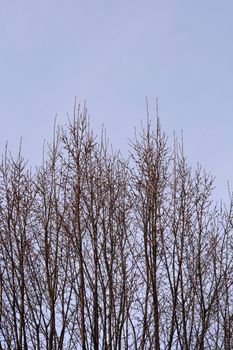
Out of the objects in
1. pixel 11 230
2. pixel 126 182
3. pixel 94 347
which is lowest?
pixel 94 347

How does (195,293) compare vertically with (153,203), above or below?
below

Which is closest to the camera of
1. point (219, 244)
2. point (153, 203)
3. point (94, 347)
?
point (94, 347)

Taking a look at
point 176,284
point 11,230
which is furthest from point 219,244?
point 11,230

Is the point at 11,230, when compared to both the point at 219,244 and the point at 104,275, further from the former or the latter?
the point at 219,244

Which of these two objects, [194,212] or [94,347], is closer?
[94,347]

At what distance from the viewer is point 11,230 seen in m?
10.0

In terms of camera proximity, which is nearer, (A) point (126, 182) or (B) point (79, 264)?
(B) point (79, 264)

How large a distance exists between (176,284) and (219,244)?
142 cm

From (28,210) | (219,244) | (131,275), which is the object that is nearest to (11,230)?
(28,210)

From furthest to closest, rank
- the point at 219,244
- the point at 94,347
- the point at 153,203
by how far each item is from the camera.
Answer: the point at 219,244, the point at 153,203, the point at 94,347

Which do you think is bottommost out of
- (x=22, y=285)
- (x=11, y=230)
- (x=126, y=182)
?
(x=22, y=285)

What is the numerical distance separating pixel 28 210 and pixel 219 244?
2.86 metres

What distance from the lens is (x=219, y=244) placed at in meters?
10.7

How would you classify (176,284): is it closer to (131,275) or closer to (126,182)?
(131,275)
